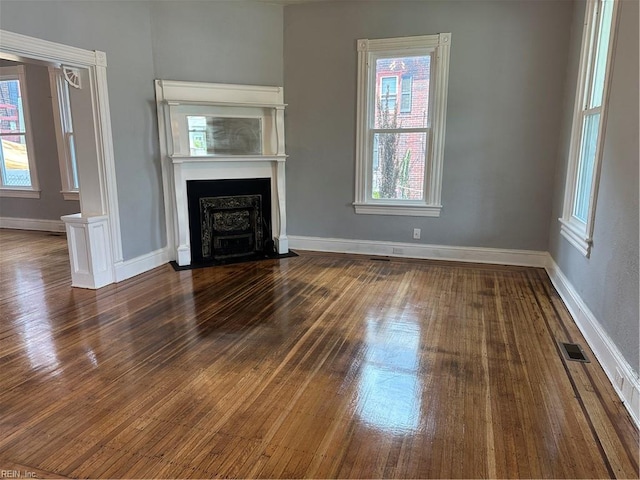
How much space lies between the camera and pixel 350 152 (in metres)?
5.10

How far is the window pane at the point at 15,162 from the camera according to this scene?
262 inches

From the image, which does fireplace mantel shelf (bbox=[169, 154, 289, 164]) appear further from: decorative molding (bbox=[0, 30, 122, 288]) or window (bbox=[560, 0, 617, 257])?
window (bbox=[560, 0, 617, 257])

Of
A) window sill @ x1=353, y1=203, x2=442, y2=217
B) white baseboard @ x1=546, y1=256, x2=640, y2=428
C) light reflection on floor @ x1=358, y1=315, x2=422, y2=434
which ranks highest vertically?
window sill @ x1=353, y1=203, x2=442, y2=217

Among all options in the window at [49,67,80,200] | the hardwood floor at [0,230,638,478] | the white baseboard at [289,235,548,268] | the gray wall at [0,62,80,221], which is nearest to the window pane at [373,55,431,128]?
the white baseboard at [289,235,548,268]

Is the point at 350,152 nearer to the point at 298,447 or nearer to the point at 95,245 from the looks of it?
the point at 95,245

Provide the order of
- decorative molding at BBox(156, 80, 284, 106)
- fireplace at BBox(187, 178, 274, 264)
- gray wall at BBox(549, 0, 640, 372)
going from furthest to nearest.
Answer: fireplace at BBox(187, 178, 274, 264) < decorative molding at BBox(156, 80, 284, 106) < gray wall at BBox(549, 0, 640, 372)

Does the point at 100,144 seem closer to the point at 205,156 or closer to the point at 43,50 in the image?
the point at 43,50

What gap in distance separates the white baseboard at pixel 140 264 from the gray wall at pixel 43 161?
2.65 meters

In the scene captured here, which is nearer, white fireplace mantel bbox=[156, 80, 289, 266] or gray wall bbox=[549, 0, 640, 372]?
gray wall bbox=[549, 0, 640, 372]

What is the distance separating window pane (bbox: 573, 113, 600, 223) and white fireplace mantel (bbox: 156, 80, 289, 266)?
3063 millimetres

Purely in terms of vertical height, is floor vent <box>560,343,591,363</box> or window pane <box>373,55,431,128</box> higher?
window pane <box>373,55,431,128</box>

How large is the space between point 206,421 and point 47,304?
7.77ft

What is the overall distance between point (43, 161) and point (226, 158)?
3642mm

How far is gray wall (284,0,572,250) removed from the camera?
14.3 ft
